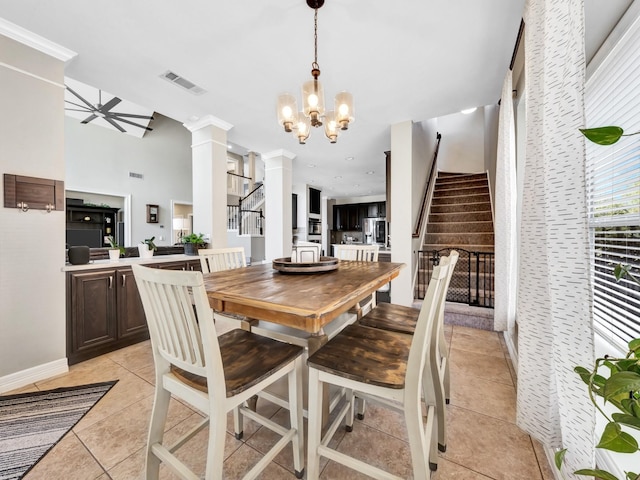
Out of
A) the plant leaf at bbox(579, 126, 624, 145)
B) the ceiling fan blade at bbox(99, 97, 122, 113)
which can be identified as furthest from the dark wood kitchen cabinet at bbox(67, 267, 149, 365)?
the ceiling fan blade at bbox(99, 97, 122, 113)

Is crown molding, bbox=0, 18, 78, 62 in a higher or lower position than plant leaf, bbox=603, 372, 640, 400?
higher

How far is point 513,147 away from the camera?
2.33 meters

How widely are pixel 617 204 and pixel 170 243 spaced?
28.2 ft

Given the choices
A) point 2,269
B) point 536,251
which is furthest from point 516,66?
point 2,269

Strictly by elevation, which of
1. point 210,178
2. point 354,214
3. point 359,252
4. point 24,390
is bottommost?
point 24,390

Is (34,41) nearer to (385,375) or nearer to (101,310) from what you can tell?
(101,310)

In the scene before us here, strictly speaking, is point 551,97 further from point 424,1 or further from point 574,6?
point 424,1

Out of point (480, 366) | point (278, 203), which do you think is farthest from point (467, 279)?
point (278, 203)

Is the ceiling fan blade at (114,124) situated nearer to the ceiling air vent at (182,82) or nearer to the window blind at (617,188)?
the ceiling air vent at (182,82)

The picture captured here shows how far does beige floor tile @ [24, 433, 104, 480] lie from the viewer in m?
1.25

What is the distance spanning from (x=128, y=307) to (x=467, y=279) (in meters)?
4.30

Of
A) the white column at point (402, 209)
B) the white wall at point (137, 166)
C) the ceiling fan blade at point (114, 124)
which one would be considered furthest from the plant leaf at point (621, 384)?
the white wall at point (137, 166)

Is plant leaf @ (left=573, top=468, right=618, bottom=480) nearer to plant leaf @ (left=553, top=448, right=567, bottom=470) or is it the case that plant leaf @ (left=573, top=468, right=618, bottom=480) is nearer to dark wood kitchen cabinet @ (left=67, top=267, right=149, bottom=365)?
plant leaf @ (left=553, top=448, right=567, bottom=470)

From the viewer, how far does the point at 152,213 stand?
7234mm
